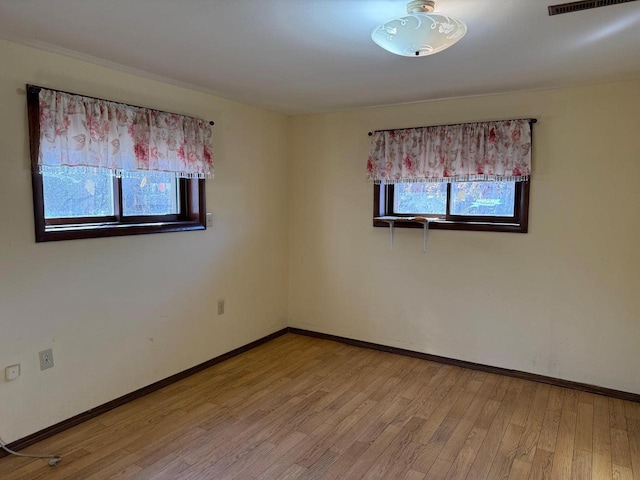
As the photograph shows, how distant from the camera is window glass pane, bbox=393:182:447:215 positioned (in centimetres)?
364

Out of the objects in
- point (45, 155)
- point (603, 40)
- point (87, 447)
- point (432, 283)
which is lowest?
point (87, 447)

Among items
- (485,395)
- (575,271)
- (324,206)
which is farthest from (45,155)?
(575,271)

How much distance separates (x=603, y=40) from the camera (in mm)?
2176

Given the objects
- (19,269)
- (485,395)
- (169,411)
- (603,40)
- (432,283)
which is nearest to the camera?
(603,40)

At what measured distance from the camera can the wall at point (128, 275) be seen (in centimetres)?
232

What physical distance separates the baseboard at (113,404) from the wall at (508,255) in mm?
1062

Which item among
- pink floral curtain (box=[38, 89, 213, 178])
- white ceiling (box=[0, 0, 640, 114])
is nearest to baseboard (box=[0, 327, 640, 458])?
pink floral curtain (box=[38, 89, 213, 178])

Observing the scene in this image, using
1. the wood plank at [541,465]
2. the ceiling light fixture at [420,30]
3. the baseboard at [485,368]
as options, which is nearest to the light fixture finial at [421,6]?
the ceiling light fixture at [420,30]

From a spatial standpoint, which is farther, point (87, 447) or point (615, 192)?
point (615, 192)

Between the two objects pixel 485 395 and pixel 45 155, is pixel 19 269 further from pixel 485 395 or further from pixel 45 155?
pixel 485 395

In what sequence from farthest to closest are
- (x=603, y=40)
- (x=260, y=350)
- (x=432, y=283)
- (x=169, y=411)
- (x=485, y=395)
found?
(x=260, y=350)
(x=432, y=283)
(x=485, y=395)
(x=169, y=411)
(x=603, y=40)

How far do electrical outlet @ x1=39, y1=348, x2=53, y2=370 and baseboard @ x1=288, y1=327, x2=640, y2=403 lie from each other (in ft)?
7.79

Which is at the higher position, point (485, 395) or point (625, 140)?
point (625, 140)

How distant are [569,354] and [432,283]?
1.12 meters
